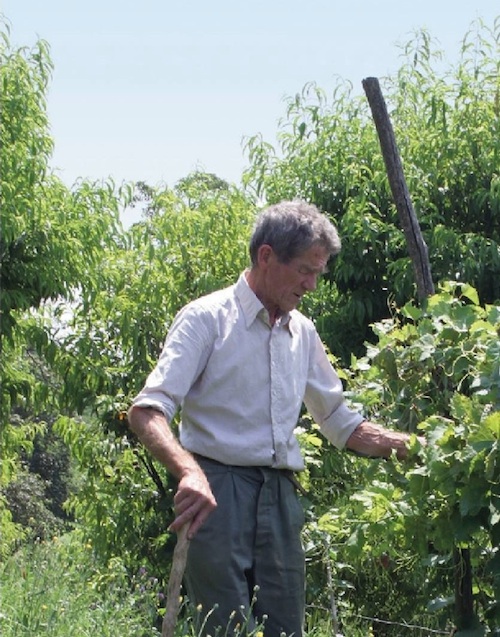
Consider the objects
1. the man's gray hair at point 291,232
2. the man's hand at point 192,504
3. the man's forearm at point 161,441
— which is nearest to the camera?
the man's hand at point 192,504

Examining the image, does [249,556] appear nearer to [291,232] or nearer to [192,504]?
[192,504]

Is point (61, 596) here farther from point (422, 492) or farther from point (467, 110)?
point (467, 110)

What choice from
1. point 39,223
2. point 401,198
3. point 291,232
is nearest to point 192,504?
point 291,232

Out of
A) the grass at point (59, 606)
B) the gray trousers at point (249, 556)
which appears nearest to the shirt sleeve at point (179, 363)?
the gray trousers at point (249, 556)

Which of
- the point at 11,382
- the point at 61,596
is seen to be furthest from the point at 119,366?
the point at 61,596

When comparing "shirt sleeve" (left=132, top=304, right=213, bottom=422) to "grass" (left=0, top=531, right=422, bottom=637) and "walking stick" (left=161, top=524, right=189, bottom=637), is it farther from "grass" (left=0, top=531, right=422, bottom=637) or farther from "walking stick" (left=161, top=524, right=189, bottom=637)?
"grass" (left=0, top=531, right=422, bottom=637)

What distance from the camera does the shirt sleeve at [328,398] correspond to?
3.71 meters

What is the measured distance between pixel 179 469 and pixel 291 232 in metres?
0.76

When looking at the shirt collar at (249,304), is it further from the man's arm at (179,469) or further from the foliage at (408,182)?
the foliage at (408,182)

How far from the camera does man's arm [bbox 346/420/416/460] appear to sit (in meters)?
3.66

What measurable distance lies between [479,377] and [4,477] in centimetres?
958

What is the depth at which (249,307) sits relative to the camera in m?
3.44

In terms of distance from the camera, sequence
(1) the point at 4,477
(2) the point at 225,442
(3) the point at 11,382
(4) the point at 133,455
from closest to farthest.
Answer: (2) the point at 225,442 < (4) the point at 133,455 < (3) the point at 11,382 < (1) the point at 4,477

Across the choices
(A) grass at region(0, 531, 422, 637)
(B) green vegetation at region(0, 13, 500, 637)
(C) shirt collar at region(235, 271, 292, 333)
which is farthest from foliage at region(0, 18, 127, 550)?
(C) shirt collar at region(235, 271, 292, 333)
